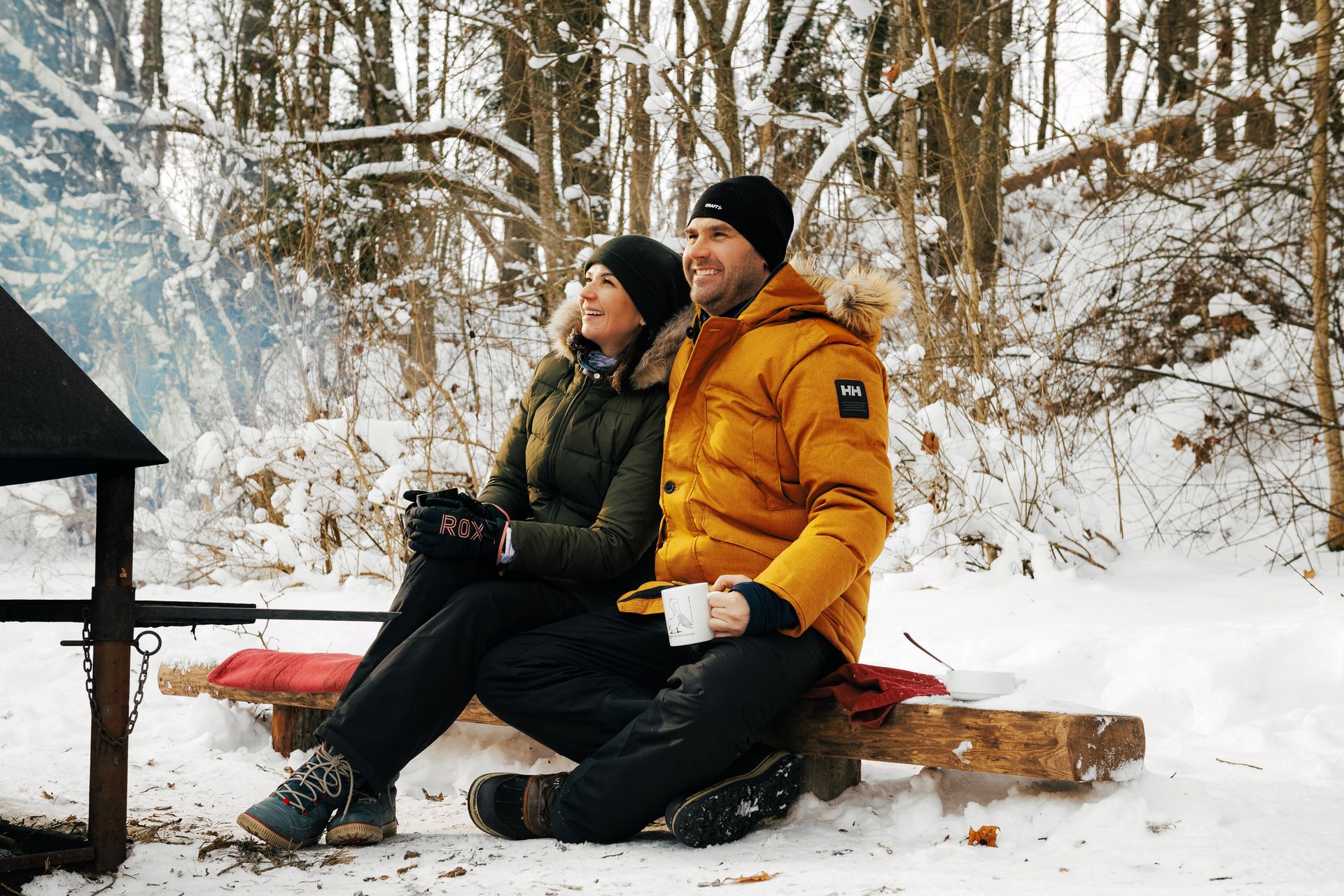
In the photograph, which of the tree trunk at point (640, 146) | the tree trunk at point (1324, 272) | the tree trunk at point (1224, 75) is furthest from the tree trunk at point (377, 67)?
the tree trunk at point (1324, 272)

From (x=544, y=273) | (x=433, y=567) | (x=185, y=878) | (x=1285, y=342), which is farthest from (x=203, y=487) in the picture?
(x=1285, y=342)

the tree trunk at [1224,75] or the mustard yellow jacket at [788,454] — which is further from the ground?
the tree trunk at [1224,75]

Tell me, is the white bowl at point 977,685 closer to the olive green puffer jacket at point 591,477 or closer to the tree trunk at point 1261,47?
the olive green puffer jacket at point 591,477

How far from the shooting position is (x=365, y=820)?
2.42 m

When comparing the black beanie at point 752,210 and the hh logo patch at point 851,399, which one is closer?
the hh logo patch at point 851,399

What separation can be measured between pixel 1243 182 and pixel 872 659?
10.9 ft

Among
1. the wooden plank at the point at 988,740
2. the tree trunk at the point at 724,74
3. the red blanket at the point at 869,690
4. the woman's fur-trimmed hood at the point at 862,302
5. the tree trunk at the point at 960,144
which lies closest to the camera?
the wooden plank at the point at 988,740

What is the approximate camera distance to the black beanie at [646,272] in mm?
2988

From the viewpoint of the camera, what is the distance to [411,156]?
9664mm

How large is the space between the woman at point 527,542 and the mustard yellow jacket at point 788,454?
0.13 meters

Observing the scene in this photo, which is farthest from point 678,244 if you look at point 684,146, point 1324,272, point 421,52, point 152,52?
point 152,52

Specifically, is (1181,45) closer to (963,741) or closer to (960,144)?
(960,144)

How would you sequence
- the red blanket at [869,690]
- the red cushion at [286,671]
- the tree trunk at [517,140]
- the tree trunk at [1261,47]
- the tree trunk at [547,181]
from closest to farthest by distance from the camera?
1. the red blanket at [869,690]
2. the red cushion at [286,671]
3. the tree trunk at [1261,47]
4. the tree trunk at [547,181]
5. the tree trunk at [517,140]

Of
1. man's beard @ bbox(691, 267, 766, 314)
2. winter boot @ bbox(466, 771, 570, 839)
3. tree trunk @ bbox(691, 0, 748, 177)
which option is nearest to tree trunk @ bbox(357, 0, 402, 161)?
tree trunk @ bbox(691, 0, 748, 177)
